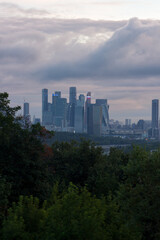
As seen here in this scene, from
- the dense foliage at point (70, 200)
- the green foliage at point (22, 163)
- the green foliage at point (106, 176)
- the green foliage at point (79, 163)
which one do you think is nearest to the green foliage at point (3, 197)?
the dense foliage at point (70, 200)

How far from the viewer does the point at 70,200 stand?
1931 cm

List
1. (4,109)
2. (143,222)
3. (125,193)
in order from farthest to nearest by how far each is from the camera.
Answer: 1. (4,109)
2. (125,193)
3. (143,222)

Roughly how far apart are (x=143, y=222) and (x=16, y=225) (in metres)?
7.69

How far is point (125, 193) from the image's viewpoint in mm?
23656

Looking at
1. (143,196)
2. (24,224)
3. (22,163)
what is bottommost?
(24,224)

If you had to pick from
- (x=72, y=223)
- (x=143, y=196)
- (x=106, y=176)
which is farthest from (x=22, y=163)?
(x=72, y=223)

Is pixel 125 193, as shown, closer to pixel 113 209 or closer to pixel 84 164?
pixel 113 209

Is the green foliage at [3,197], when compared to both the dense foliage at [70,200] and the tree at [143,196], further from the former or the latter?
the tree at [143,196]

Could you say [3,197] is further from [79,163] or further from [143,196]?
[79,163]

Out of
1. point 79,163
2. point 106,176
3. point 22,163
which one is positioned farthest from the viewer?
point 79,163

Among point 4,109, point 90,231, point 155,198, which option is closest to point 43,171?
point 4,109

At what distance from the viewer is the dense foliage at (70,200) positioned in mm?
18312

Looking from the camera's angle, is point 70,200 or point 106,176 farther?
point 106,176

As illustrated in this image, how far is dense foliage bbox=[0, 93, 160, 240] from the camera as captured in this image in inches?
721
